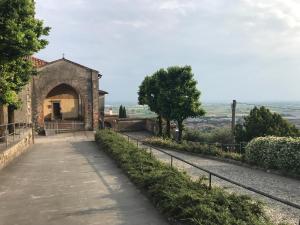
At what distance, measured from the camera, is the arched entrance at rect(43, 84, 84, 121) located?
149 ft

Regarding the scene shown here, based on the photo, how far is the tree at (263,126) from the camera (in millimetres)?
36719

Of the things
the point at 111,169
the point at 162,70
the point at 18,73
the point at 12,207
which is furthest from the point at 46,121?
the point at 12,207

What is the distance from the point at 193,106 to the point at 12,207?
1191 inches

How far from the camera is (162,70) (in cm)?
4169

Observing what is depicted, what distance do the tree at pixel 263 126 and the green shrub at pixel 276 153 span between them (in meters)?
17.2

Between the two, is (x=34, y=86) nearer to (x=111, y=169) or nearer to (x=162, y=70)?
(x=162, y=70)

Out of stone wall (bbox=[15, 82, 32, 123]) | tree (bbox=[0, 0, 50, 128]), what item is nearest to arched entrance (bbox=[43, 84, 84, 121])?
stone wall (bbox=[15, 82, 32, 123])

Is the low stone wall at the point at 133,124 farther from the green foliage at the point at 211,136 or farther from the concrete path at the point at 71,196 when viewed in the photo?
the concrete path at the point at 71,196

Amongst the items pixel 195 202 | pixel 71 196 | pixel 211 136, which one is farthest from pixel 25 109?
pixel 195 202

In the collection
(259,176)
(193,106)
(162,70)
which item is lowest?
(259,176)

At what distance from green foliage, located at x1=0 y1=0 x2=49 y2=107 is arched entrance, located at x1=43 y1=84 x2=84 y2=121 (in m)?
26.7

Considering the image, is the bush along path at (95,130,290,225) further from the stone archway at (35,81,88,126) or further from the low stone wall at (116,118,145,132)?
the low stone wall at (116,118,145,132)

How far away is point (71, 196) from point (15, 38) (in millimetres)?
6497

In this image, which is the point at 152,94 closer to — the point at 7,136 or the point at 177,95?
the point at 177,95
